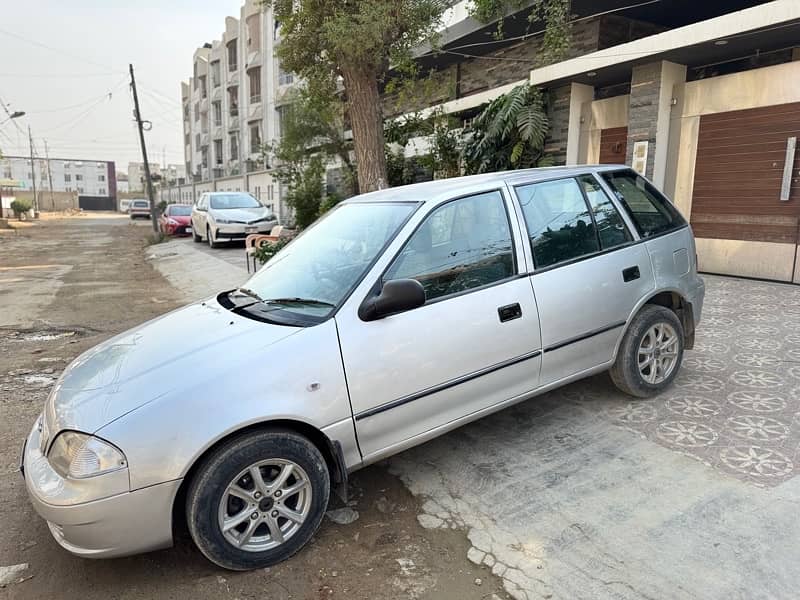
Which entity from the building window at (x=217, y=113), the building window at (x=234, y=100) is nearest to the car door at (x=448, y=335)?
the building window at (x=234, y=100)

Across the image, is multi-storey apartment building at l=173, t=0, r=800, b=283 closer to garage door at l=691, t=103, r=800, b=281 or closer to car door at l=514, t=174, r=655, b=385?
garage door at l=691, t=103, r=800, b=281

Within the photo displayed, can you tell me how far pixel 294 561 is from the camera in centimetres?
250

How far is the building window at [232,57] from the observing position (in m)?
41.1

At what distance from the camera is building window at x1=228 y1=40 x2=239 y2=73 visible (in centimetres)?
4112

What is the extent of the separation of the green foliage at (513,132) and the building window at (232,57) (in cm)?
3542

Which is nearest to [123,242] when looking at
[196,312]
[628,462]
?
[196,312]

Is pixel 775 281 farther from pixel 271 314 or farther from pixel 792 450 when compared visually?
pixel 271 314

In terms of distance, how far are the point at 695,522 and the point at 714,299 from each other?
5.24 meters

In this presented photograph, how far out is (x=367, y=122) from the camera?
897 cm

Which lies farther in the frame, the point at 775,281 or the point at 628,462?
the point at 775,281

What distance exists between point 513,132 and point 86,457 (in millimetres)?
10463

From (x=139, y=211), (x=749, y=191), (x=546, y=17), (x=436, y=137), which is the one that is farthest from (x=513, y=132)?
(x=139, y=211)

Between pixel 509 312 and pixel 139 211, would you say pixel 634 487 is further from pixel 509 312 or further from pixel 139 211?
pixel 139 211

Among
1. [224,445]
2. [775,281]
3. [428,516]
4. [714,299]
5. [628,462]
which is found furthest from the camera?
[775,281]
